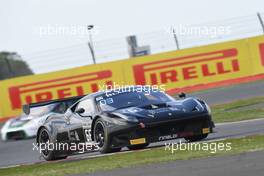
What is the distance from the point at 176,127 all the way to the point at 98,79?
14.4 meters

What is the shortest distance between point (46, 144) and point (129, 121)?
2.49 metres

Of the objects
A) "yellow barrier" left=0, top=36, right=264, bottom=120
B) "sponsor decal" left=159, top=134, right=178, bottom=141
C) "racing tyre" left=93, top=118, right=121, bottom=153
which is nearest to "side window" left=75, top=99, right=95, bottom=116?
"racing tyre" left=93, top=118, right=121, bottom=153

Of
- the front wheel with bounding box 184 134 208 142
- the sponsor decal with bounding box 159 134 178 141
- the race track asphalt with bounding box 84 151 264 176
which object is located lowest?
the front wheel with bounding box 184 134 208 142

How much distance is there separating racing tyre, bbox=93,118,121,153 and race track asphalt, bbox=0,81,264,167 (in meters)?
0.49

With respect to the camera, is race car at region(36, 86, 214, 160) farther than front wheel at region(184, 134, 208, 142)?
No

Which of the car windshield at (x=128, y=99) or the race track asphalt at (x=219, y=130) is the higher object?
the car windshield at (x=128, y=99)

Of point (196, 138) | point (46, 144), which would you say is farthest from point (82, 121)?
point (196, 138)

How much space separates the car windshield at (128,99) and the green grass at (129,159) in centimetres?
130

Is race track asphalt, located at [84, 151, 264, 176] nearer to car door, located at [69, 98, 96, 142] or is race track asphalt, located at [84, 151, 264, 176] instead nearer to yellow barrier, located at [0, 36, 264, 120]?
car door, located at [69, 98, 96, 142]

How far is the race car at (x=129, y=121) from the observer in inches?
454

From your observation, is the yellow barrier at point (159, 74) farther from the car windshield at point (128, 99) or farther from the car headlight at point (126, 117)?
the car headlight at point (126, 117)

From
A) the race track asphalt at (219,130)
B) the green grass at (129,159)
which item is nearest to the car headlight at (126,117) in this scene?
the green grass at (129,159)

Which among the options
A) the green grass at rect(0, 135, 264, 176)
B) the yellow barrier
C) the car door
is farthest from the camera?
the yellow barrier

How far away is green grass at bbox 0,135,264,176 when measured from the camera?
9.41m
